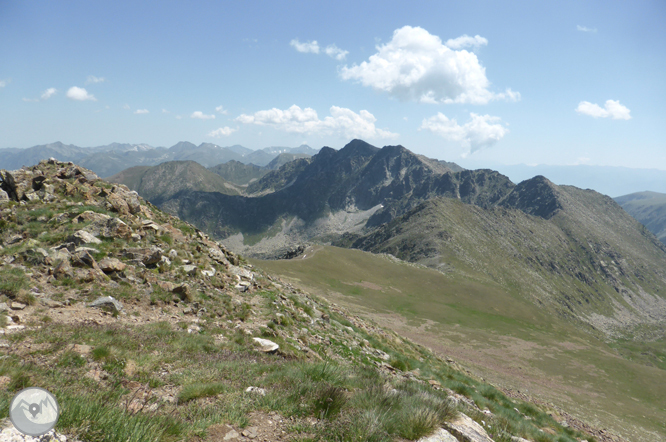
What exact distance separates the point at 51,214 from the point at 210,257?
779 centimetres

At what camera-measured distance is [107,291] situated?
11016mm

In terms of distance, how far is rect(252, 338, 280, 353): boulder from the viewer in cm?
992

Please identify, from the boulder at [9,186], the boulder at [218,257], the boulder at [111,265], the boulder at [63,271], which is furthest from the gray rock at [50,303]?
the boulder at [9,186]

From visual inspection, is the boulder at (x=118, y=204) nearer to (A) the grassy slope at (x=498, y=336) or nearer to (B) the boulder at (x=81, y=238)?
(B) the boulder at (x=81, y=238)

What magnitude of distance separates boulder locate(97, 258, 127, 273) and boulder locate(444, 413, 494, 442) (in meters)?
13.1

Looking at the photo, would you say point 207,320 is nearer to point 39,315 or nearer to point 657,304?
point 39,315

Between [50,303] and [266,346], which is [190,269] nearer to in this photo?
[50,303]

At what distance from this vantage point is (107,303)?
10.2 meters

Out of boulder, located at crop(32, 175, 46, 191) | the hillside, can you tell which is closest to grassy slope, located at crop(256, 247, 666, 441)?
the hillside

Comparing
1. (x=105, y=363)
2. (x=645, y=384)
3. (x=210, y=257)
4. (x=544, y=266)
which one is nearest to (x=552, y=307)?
(x=544, y=266)

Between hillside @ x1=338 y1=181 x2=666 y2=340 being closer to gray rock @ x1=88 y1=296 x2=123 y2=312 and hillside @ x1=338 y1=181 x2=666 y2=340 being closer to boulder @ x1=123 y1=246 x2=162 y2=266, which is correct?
boulder @ x1=123 y1=246 x2=162 y2=266

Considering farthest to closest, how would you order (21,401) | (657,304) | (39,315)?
(657,304), (39,315), (21,401)

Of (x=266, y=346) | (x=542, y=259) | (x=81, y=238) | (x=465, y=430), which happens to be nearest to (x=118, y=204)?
(x=81, y=238)

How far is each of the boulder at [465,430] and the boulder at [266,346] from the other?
6182mm
